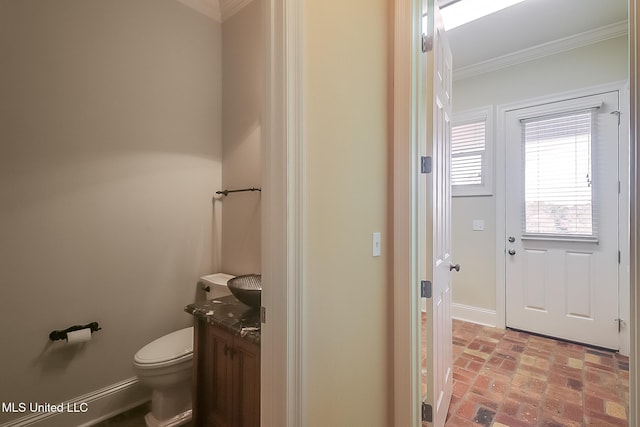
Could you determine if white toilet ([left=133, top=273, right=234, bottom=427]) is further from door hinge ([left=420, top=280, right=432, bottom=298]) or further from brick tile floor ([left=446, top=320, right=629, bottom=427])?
brick tile floor ([left=446, top=320, right=629, bottom=427])

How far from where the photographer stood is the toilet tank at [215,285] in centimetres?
212

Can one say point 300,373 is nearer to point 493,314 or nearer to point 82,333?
point 82,333

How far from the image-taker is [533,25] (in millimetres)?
2418

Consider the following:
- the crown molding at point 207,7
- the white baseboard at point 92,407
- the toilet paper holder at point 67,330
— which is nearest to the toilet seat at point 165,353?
the toilet paper holder at point 67,330

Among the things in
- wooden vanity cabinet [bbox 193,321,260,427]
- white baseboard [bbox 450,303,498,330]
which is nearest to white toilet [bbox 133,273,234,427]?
wooden vanity cabinet [bbox 193,321,260,427]

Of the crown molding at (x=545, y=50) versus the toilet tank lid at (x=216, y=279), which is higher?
the crown molding at (x=545, y=50)

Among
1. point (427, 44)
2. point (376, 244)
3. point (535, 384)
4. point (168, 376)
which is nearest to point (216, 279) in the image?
point (168, 376)

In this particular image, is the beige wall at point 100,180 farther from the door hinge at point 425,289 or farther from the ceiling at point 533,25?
the ceiling at point 533,25

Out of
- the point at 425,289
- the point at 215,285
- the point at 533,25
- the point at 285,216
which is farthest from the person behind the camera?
the point at 533,25

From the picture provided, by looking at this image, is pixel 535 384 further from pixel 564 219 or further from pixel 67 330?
pixel 67 330

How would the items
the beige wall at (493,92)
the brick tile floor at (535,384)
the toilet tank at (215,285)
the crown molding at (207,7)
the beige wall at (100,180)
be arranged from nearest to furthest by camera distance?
the beige wall at (100,180)
the brick tile floor at (535,384)
the toilet tank at (215,285)
the crown molding at (207,7)
the beige wall at (493,92)

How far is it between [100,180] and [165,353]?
1.16 meters

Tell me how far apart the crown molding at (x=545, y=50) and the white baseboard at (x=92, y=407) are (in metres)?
4.17

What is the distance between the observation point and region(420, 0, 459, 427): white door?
1.34 meters
